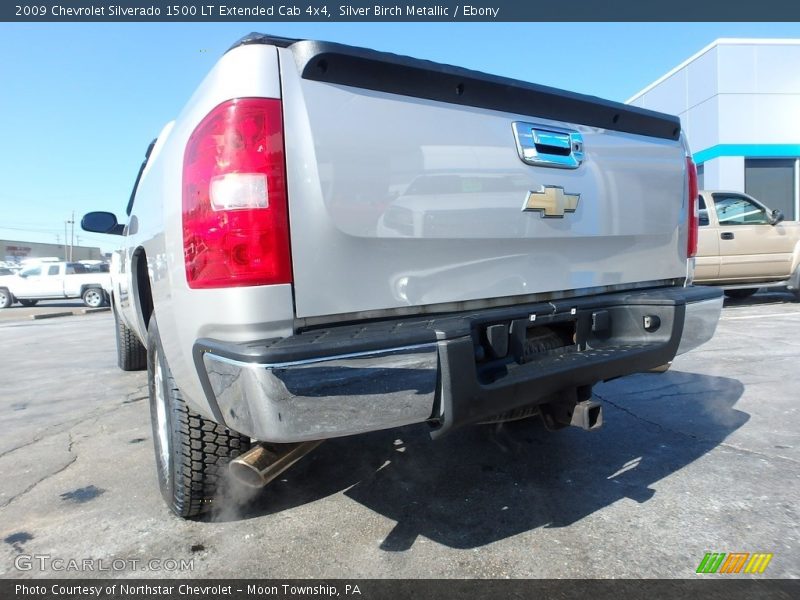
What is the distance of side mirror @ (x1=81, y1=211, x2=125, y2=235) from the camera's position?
177 inches

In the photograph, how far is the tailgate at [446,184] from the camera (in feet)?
5.48

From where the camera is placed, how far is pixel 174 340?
1986mm

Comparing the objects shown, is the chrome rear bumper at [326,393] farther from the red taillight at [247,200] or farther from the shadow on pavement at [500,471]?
the shadow on pavement at [500,471]

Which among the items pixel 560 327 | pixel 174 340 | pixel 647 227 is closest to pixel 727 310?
pixel 647 227

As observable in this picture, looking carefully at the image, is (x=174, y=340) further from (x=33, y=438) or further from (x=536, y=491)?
(x=33, y=438)

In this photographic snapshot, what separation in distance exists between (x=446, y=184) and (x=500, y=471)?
1.58 m

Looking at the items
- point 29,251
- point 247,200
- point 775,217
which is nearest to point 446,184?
point 247,200

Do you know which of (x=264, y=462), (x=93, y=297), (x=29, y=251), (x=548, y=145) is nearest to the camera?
(x=264, y=462)

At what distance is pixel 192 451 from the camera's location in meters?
2.15

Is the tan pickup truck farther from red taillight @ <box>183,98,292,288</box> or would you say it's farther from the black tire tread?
red taillight @ <box>183,98,292,288</box>

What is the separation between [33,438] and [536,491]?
10.8 ft
